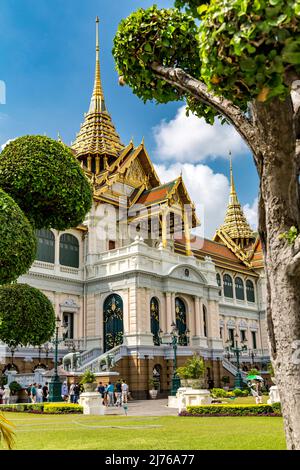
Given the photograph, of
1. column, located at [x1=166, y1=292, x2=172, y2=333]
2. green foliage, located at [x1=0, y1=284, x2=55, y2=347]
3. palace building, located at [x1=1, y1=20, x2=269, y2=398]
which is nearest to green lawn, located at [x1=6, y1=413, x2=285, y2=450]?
green foliage, located at [x1=0, y1=284, x2=55, y2=347]

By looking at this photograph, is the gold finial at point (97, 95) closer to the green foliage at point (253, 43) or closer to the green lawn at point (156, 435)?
the green lawn at point (156, 435)

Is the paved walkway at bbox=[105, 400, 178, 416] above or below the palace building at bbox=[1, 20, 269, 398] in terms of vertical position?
below

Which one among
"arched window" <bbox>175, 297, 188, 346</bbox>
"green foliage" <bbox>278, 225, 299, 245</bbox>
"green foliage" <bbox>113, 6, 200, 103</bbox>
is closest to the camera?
"green foliage" <bbox>278, 225, 299, 245</bbox>

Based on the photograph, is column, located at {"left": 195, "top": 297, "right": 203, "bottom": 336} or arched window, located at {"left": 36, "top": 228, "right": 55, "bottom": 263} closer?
arched window, located at {"left": 36, "top": 228, "right": 55, "bottom": 263}

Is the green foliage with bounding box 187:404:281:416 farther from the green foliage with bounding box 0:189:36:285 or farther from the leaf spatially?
the leaf

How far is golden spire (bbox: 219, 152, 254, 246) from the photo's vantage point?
6072 cm

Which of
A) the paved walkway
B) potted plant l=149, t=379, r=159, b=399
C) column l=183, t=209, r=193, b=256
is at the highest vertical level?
column l=183, t=209, r=193, b=256

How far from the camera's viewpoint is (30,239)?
11172 millimetres

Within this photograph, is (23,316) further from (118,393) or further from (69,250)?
(69,250)

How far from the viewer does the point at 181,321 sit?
35.9 meters

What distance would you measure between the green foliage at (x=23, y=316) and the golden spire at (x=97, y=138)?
1133 inches

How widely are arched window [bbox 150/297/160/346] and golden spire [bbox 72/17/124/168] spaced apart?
12.6 m

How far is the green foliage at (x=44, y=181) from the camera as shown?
11836 millimetres

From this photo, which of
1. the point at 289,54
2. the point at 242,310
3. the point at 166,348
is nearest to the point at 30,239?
the point at 289,54
